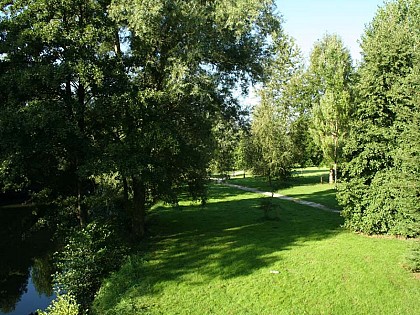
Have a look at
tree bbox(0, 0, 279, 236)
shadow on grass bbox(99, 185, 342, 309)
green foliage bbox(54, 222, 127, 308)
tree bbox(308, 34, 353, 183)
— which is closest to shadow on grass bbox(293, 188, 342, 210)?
shadow on grass bbox(99, 185, 342, 309)

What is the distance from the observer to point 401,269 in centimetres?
1216

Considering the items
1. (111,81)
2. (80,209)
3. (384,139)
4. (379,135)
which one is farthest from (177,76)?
(384,139)

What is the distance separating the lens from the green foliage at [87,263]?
12.0 meters

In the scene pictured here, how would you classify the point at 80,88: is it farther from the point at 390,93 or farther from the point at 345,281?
the point at 390,93

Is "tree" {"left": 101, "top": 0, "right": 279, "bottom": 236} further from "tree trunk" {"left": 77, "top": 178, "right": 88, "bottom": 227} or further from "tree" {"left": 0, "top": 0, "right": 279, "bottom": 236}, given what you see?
"tree trunk" {"left": 77, "top": 178, "right": 88, "bottom": 227}

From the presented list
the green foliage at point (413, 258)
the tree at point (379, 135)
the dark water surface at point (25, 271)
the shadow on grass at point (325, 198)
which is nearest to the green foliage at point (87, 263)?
the dark water surface at point (25, 271)

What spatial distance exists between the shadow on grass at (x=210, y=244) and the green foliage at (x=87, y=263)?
0.70 m

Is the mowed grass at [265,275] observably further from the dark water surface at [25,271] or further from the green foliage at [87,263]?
the dark water surface at [25,271]

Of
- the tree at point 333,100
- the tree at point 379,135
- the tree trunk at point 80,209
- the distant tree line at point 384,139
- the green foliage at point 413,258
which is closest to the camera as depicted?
the green foliage at point 413,258

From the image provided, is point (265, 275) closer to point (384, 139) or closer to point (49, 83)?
point (384, 139)

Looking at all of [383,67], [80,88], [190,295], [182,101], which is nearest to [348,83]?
[383,67]

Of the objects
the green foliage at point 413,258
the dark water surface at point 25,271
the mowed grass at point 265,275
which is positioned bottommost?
the dark water surface at point 25,271

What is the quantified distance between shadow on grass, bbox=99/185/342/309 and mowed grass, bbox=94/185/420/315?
0.04 meters

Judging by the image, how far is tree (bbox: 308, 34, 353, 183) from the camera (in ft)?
118
